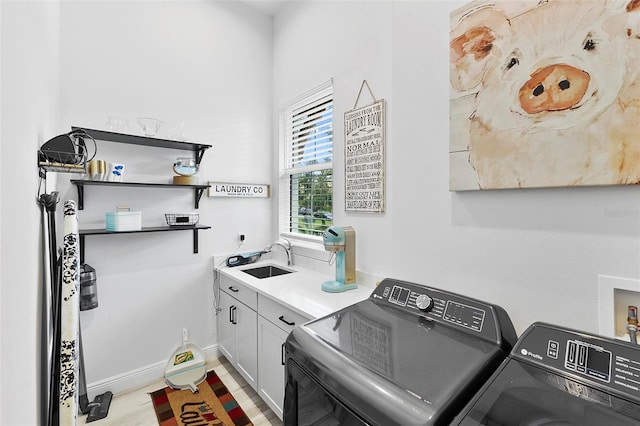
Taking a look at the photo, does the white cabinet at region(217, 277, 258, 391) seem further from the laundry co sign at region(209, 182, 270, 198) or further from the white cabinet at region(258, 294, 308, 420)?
the laundry co sign at region(209, 182, 270, 198)

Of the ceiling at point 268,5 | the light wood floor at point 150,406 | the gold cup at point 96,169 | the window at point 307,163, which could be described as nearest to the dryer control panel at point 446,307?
the window at point 307,163

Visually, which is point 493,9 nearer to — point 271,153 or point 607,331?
point 607,331

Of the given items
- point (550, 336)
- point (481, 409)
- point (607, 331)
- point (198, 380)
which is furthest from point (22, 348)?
point (198, 380)

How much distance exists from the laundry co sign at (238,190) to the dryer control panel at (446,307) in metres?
1.75

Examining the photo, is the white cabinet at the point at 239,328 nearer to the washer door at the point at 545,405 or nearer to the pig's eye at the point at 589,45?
the washer door at the point at 545,405

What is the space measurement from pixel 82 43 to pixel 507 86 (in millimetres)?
2656

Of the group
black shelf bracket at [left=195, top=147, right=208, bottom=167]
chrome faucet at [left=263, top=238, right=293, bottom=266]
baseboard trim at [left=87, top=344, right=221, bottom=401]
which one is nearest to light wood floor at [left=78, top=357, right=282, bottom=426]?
baseboard trim at [left=87, top=344, right=221, bottom=401]

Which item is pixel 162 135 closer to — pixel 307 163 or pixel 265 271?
pixel 307 163

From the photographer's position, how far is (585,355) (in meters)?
0.82

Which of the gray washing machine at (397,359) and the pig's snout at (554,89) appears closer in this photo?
the gray washing machine at (397,359)

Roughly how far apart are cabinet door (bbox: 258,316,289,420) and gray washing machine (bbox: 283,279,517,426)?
0.64 m

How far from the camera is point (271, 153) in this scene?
2932mm

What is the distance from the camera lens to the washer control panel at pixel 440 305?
1.05 metres

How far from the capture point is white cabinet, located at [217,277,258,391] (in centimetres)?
201
